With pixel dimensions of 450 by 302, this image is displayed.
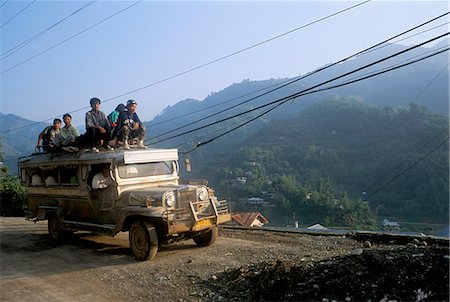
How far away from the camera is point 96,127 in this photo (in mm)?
9680

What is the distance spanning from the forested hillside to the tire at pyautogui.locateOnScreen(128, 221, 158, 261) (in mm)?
40205

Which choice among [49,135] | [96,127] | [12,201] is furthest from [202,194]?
[12,201]

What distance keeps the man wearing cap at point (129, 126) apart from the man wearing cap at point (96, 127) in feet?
1.01

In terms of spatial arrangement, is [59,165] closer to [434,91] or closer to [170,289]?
[170,289]

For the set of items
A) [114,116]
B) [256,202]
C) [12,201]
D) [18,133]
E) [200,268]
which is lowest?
[256,202]

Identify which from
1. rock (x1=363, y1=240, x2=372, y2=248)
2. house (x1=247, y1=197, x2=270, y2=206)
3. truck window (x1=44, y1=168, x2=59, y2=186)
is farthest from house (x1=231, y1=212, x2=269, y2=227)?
house (x1=247, y1=197, x2=270, y2=206)

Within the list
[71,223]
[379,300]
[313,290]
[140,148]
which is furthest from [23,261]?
[379,300]

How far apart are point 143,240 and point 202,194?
1.60 m

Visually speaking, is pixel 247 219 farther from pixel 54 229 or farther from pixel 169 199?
pixel 169 199

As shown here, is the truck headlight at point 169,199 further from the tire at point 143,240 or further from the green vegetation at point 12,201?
the green vegetation at point 12,201

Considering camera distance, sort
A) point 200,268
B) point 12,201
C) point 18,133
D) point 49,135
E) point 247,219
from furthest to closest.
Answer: point 18,133 < point 12,201 < point 247,219 < point 49,135 < point 200,268

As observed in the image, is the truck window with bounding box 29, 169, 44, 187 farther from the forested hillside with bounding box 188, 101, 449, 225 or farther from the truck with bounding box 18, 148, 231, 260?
the forested hillside with bounding box 188, 101, 449, 225

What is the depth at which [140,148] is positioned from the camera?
9.77 metres

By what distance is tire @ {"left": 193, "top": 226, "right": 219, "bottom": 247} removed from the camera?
28.9 ft
